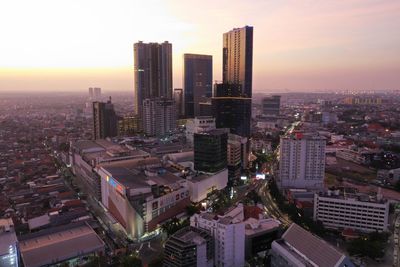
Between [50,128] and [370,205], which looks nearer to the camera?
[370,205]

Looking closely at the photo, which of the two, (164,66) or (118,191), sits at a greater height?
(164,66)

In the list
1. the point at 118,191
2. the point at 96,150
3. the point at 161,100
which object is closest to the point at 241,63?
the point at 161,100

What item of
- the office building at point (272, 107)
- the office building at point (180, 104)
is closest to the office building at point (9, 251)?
the office building at point (180, 104)

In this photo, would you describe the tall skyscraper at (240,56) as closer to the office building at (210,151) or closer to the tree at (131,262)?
the office building at (210,151)

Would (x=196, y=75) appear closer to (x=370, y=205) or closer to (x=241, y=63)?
(x=241, y=63)

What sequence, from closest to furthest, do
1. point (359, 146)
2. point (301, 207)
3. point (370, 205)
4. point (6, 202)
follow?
point (370, 205) < point (301, 207) < point (6, 202) < point (359, 146)

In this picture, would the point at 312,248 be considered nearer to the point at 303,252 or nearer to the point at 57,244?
the point at 303,252

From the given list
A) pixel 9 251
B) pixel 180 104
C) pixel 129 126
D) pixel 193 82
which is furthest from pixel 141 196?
pixel 180 104
